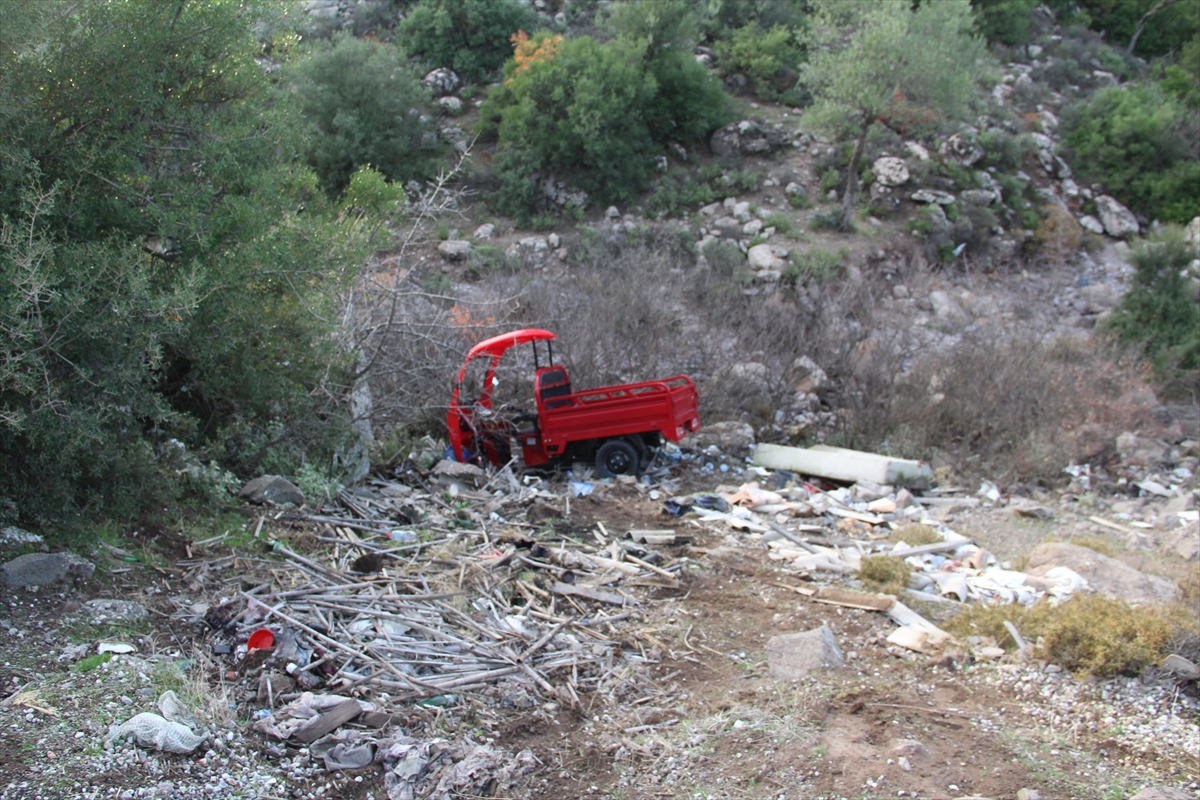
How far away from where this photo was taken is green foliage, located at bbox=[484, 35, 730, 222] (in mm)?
24109

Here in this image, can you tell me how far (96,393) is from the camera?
561 cm

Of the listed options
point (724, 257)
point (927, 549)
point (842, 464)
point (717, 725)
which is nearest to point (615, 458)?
point (842, 464)

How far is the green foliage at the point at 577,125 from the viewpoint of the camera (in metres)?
24.1

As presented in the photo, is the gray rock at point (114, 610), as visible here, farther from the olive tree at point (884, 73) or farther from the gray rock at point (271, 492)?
the olive tree at point (884, 73)

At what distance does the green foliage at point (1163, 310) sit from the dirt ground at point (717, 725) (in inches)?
497

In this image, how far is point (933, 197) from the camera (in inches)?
987

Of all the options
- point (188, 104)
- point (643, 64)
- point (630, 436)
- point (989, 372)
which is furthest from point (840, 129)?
point (188, 104)

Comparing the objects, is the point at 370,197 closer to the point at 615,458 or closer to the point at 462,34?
the point at 615,458

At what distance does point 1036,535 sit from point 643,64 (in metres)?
21.5

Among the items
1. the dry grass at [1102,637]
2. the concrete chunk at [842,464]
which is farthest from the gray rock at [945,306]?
the dry grass at [1102,637]

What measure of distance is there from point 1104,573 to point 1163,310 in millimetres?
11440

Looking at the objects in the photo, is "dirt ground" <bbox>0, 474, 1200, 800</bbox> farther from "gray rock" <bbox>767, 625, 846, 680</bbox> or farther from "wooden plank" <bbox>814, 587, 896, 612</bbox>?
"wooden plank" <bbox>814, 587, 896, 612</bbox>

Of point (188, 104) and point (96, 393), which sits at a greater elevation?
point (188, 104)

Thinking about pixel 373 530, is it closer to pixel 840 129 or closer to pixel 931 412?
pixel 931 412
